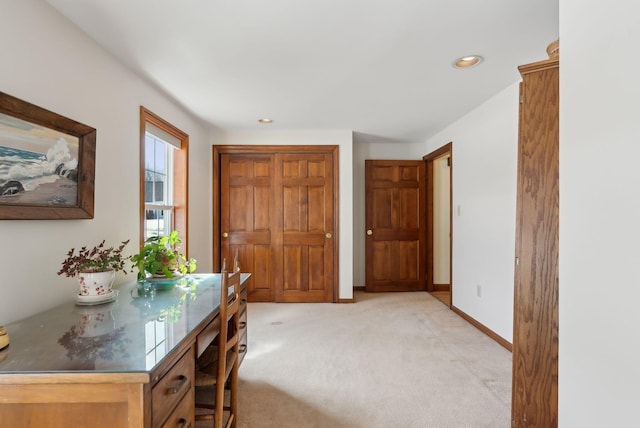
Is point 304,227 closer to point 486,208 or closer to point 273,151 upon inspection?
point 273,151

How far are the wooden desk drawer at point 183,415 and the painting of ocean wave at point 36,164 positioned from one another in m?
1.18

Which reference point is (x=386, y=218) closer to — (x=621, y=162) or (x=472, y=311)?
(x=472, y=311)

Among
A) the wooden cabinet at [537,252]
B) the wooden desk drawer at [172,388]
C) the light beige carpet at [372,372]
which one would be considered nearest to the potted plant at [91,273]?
the wooden desk drawer at [172,388]

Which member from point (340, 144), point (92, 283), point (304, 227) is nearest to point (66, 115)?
point (92, 283)

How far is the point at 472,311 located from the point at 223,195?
3.39m

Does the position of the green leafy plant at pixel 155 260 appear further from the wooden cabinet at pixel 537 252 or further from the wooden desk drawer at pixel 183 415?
the wooden cabinet at pixel 537 252

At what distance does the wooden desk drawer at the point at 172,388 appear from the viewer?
100 cm

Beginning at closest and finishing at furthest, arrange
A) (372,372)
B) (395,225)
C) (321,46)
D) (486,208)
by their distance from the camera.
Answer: (321,46)
(372,372)
(486,208)
(395,225)

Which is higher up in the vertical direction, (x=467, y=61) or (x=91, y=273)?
(x=467, y=61)

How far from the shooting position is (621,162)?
77 centimetres

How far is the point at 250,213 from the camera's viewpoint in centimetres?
431

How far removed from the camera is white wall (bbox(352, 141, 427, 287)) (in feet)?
16.2

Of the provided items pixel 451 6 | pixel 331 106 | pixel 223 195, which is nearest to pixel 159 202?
pixel 223 195

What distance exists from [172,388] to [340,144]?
3.57m
